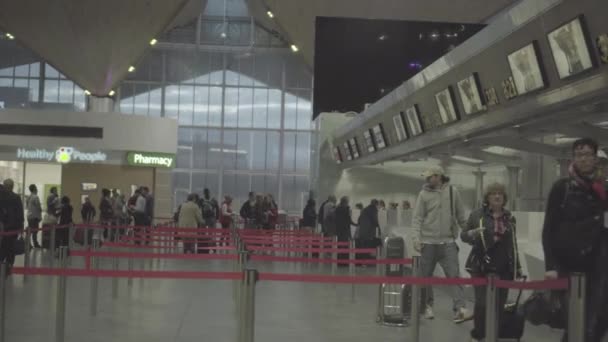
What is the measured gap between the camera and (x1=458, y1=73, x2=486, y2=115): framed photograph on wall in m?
11.4

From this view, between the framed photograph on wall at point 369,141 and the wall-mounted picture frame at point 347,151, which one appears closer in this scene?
the framed photograph on wall at point 369,141

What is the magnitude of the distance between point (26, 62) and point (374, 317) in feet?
129

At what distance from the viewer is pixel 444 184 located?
911cm

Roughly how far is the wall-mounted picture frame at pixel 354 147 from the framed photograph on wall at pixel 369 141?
1187mm

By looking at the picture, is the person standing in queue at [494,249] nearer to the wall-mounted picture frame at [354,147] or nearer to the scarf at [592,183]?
the scarf at [592,183]

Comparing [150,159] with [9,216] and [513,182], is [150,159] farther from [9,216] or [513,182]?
[9,216]

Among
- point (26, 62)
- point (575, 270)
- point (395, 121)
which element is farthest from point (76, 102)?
point (575, 270)

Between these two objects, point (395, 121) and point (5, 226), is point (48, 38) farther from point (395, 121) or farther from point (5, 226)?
point (5, 226)

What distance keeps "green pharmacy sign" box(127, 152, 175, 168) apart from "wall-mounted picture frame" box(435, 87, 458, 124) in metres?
15.2

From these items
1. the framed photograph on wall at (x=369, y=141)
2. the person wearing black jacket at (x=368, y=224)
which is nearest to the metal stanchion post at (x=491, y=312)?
the person wearing black jacket at (x=368, y=224)

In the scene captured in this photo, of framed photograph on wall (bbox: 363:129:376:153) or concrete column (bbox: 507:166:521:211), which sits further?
framed photograph on wall (bbox: 363:129:376:153)

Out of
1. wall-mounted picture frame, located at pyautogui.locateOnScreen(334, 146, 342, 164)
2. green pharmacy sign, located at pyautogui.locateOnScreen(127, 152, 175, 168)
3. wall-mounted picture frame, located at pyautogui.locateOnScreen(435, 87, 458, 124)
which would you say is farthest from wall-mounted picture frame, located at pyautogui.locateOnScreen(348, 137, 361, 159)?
wall-mounted picture frame, located at pyautogui.locateOnScreen(435, 87, 458, 124)

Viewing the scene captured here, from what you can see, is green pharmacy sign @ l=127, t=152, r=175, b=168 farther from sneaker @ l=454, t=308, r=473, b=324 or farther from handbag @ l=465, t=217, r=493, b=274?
handbag @ l=465, t=217, r=493, b=274

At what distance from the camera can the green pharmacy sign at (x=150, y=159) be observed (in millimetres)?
26688
